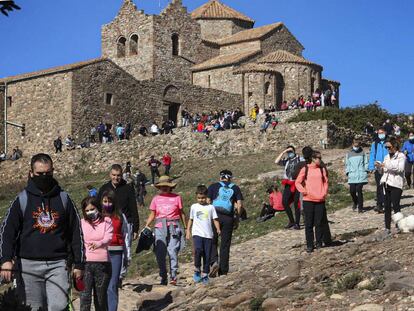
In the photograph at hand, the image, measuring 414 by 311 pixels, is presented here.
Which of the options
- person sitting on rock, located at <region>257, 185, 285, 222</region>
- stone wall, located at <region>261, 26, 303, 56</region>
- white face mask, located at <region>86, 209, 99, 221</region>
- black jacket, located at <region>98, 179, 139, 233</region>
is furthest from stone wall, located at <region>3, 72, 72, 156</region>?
white face mask, located at <region>86, 209, 99, 221</region>

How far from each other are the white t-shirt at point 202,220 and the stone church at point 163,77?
34.0 metres

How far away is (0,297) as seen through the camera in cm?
695

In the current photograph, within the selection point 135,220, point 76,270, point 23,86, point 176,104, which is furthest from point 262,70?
point 76,270

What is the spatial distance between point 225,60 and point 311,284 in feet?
146

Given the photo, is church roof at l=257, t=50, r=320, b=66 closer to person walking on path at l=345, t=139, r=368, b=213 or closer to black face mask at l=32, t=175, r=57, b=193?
person walking on path at l=345, t=139, r=368, b=213

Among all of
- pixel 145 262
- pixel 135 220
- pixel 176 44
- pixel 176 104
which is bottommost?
pixel 145 262

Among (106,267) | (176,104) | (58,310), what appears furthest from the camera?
(176,104)

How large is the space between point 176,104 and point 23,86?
938cm

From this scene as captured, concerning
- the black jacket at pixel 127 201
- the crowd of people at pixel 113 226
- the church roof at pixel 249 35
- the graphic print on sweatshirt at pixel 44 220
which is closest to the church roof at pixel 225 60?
the church roof at pixel 249 35

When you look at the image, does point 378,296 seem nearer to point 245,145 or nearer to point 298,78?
point 245,145

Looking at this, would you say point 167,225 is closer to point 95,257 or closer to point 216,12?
point 95,257

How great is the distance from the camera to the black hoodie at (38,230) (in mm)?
8398

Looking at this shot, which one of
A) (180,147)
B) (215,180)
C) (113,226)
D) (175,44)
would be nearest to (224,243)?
(113,226)

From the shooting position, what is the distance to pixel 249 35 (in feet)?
189
